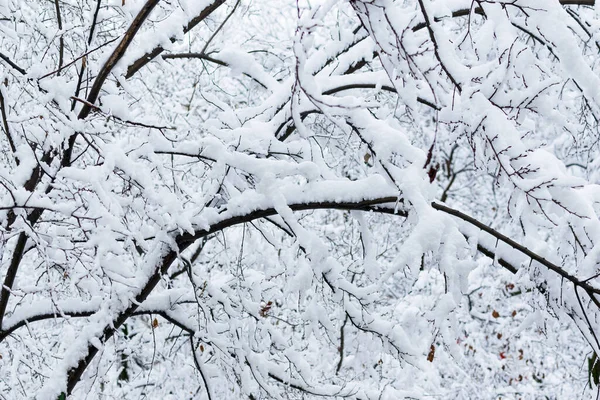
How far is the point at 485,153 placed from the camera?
94.5 inches

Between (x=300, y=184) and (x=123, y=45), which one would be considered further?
(x=300, y=184)

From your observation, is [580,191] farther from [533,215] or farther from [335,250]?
[335,250]

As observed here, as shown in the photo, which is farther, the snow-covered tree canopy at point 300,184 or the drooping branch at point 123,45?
the drooping branch at point 123,45

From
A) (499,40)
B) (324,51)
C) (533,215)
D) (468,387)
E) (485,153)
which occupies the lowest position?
(533,215)

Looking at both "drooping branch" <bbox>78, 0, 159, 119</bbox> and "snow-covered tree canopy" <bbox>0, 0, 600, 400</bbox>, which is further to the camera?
"drooping branch" <bbox>78, 0, 159, 119</bbox>

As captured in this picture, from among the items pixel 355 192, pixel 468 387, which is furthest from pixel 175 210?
pixel 468 387

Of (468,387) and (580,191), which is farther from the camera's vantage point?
(468,387)

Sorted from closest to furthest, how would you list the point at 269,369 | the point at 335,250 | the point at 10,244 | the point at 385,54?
1. the point at 385,54
2. the point at 269,369
3. the point at 10,244
4. the point at 335,250

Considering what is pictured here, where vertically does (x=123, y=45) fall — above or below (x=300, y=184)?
below

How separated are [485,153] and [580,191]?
649 mm

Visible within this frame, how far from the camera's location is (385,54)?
219 centimetres

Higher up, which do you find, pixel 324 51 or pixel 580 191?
pixel 324 51

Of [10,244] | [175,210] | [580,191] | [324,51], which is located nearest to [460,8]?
[324,51]

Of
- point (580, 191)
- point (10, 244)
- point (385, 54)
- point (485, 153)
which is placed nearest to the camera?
point (385, 54)
